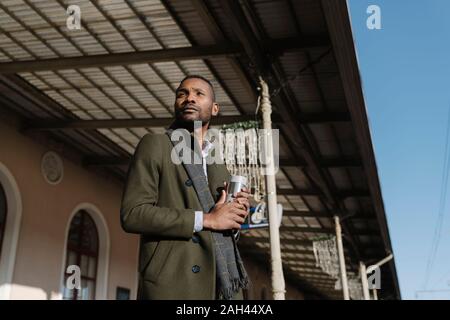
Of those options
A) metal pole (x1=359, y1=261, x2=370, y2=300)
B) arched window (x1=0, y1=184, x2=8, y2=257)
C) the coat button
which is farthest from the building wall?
the coat button

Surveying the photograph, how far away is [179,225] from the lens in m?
1.34

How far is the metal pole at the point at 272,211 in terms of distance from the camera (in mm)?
5656

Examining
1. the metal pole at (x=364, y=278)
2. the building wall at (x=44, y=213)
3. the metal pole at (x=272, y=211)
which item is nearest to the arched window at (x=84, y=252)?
the building wall at (x=44, y=213)

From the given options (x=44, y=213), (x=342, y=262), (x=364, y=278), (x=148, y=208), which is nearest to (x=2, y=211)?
(x=44, y=213)

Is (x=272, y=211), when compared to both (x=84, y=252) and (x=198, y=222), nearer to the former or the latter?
(x=198, y=222)

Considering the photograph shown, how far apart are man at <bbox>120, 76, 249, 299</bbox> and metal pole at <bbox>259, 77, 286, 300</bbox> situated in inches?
171

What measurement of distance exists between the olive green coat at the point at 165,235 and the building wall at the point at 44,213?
25.9 ft

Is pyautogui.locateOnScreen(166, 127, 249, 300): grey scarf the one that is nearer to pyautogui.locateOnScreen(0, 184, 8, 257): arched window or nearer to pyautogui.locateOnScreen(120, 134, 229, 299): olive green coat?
pyautogui.locateOnScreen(120, 134, 229, 299): olive green coat

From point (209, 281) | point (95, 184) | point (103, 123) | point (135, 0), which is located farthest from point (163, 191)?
point (95, 184)

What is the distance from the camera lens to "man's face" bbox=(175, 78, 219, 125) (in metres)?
1.57

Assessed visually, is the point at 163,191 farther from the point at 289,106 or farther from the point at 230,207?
the point at 289,106

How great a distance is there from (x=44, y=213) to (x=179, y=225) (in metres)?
8.78

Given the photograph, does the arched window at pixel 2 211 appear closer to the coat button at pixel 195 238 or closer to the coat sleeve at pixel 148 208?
the coat sleeve at pixel 148 208
